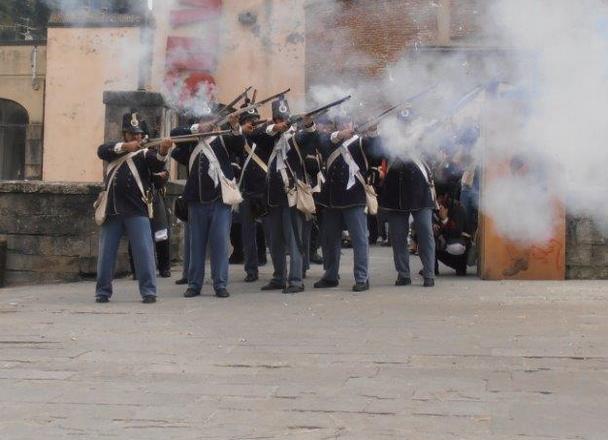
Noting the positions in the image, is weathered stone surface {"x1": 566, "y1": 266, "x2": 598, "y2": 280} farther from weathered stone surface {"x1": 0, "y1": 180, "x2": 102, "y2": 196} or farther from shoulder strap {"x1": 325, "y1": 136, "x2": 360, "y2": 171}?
weathered stone surface {"x1": 0, "y1": 180, "x2": 102, "y2": 196}

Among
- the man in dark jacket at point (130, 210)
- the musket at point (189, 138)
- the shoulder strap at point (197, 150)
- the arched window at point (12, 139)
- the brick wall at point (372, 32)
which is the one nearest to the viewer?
the man in dark jacket at point (130, 210)

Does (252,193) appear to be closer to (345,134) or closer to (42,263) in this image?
(345,134)

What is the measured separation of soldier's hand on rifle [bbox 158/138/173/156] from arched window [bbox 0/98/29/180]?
21.8m

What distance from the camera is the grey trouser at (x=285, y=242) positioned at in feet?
32.0

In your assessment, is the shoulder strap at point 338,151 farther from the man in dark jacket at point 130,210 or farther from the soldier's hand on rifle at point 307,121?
the man in dark jacket at point 130,210

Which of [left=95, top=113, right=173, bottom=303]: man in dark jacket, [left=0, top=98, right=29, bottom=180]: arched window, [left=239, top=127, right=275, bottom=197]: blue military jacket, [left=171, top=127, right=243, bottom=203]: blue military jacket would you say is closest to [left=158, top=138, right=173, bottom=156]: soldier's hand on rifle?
[left=95, top=113, right=173, bottom=303]: man in dark jacket

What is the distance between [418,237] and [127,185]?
121 inches

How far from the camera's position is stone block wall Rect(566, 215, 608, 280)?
10.4 metres

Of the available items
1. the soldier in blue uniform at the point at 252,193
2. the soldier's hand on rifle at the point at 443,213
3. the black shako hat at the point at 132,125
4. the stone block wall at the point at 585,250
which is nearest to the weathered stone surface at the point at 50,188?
the soldier in blue uniform at the point at 252,193

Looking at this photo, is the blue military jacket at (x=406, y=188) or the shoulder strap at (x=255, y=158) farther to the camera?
the shoulder strap at (x=255, y=158)

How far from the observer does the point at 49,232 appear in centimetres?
1187

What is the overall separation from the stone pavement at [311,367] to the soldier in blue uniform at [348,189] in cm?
68

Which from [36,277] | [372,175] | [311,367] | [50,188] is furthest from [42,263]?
[311,367]

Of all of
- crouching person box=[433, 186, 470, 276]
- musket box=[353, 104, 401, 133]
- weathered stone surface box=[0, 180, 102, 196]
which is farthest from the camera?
weathered stone surface box=[0, 180, 102, 196]
